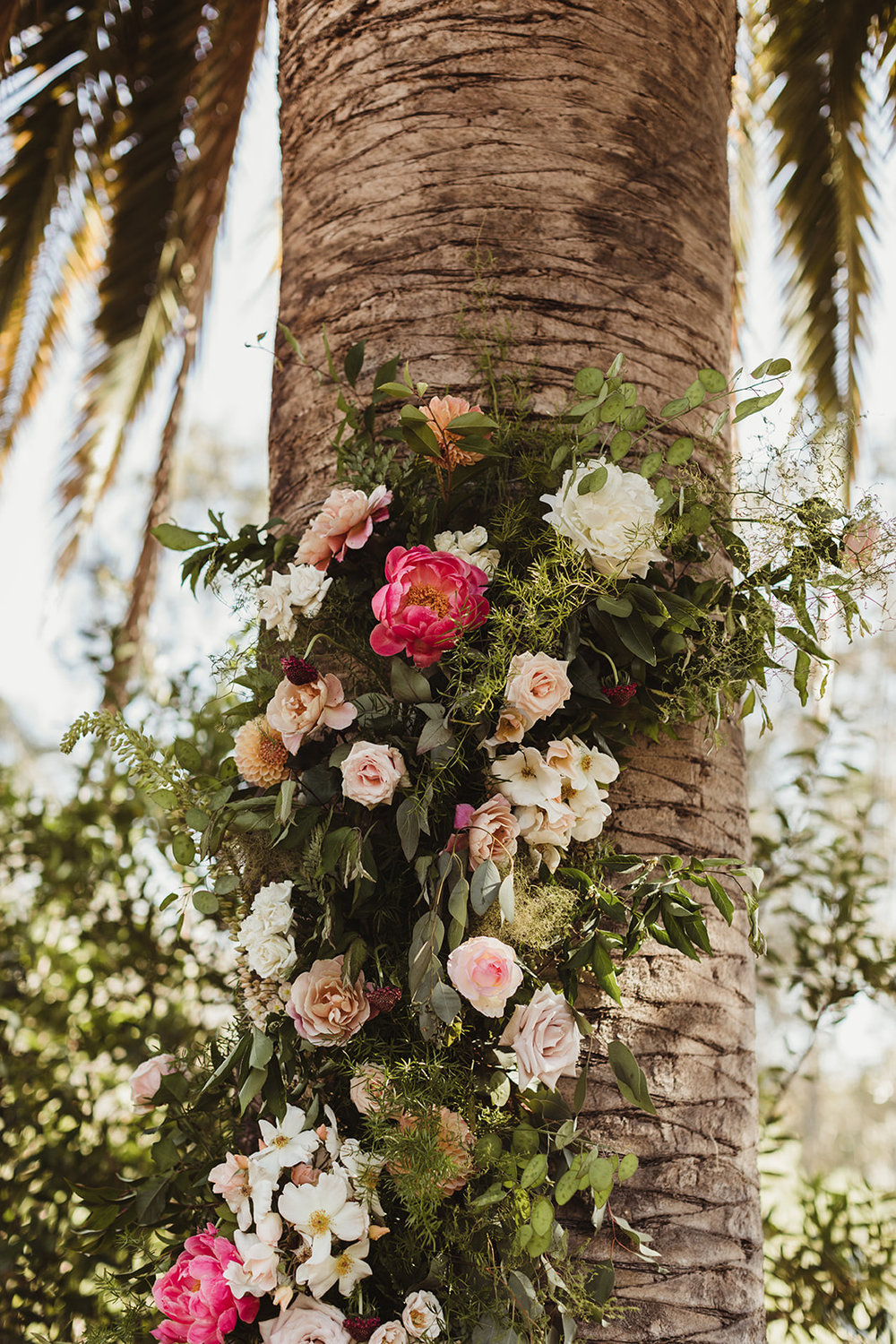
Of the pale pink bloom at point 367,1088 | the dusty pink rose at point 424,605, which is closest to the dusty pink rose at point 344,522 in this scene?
the dusty pink rose at point 424,605

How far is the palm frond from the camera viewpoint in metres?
3.26

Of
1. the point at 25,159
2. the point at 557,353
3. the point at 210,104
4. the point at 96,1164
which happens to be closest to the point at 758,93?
the point at 210,104

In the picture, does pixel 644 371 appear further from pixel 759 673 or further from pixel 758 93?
pixel 758 93

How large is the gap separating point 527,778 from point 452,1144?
0.41 meters

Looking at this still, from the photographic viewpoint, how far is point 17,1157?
2016mm

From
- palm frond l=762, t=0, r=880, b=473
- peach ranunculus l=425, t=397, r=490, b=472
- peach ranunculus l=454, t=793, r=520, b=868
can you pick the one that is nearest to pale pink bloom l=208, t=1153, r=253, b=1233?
peach ranunculus l=454, t=793, r=520, b=868

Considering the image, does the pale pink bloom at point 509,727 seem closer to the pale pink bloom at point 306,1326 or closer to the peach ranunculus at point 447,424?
the peach ranunculus at point 447,424

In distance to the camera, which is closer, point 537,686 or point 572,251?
point 537,686

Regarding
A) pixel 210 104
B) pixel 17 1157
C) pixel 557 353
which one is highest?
pixel 210 104

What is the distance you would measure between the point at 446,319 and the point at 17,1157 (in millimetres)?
1992

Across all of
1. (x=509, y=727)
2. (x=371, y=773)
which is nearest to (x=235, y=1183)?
(x=371, y=773)

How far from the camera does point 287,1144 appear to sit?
106cm

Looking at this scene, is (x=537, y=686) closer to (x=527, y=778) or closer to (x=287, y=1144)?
(x=527, y=778)

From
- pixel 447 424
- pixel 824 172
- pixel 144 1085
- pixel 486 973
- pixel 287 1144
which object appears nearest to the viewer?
pixel 486 973
